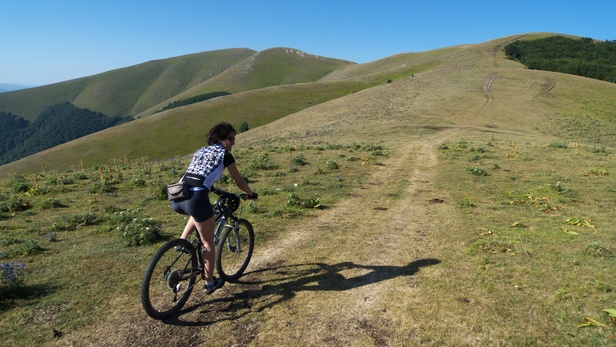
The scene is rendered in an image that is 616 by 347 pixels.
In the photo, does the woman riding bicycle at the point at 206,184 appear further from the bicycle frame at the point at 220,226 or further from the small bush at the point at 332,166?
the small bush at the point at 332,166

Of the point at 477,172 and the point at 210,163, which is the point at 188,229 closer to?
the point at 210,163

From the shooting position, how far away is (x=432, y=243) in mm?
9719

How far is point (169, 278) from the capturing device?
20.5 feet

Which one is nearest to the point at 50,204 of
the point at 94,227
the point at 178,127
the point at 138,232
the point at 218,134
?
the point at 94,227

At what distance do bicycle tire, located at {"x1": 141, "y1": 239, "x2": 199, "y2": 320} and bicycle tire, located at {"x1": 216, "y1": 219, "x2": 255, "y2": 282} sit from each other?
0.66 m

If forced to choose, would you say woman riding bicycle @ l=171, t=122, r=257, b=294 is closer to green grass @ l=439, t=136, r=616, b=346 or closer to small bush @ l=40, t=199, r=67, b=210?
green grass @ l=439, t=136, r=616, b=346

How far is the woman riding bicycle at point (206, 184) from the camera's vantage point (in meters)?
6.10

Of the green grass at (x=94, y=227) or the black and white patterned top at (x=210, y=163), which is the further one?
the green grass at (x=94, y=227)

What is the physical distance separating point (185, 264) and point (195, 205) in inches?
50.3

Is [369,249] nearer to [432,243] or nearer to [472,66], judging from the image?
[432,243]

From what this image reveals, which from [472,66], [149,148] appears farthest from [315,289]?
[472,66]

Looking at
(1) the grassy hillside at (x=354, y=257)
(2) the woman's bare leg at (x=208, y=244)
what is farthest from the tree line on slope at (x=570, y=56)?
(2) the woman's bare leg at (x=208, y=244)

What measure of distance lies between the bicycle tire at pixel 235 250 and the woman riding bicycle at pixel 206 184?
0.46 m

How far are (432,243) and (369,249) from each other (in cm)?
188
